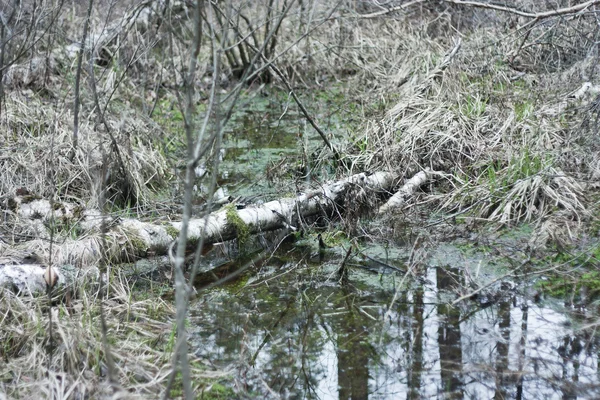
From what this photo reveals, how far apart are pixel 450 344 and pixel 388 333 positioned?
0.34 meters

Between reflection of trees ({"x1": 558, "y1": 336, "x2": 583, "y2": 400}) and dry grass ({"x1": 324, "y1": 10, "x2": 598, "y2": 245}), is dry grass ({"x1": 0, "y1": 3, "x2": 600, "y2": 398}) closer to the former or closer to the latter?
dry grass ({"x1": 324, "y1": 10, "x2": 598, "y2": 245})

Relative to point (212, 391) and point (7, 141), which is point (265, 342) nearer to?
point (212, 391)

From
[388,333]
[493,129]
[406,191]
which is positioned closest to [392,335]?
[388,333]

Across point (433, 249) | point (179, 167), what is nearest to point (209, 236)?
point (433, 249)

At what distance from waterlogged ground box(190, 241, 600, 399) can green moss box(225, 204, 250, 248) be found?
27 centimetres

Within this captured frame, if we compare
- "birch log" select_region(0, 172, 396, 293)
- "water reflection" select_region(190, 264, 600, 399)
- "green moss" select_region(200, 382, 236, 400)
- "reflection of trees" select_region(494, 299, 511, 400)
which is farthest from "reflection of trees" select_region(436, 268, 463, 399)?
"birch log" select_region(0, 172, 396, 293)

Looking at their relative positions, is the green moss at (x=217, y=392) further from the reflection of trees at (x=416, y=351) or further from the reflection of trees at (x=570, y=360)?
the reflection of trees at (x=570, y=360)

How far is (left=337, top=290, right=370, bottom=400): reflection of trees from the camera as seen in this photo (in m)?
3.49

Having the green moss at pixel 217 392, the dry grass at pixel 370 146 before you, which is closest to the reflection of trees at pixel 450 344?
the dry grass at pixel 370 146

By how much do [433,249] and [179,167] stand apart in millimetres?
2903

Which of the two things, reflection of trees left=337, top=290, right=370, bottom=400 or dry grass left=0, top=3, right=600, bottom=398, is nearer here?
reflection of trees left=337, top=290, right=370, bottom=400

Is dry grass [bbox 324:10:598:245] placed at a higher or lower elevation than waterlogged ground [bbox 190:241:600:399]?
higher

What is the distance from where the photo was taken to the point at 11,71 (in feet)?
25.0

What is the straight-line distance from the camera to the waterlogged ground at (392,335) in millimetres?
3482
